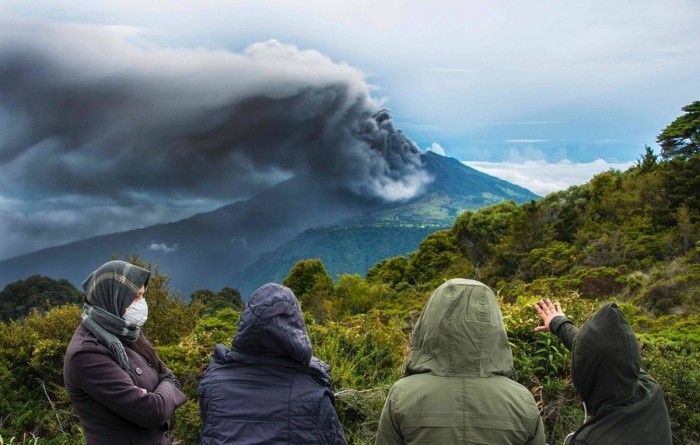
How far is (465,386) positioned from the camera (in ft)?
7.17

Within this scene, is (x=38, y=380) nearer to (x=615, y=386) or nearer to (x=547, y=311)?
(x=547, y=311)

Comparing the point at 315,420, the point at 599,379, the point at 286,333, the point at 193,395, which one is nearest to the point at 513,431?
the point at 599,379

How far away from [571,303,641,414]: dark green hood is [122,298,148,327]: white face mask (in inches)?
76.7

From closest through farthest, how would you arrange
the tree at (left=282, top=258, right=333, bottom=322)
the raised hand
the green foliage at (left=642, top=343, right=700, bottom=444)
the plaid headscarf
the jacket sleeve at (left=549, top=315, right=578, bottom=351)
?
1. the plaid headscarf
2. the jacket sleeve at (left=549, top=315, right=578, bottom=351)
3. the raised hand
4. the green foliage at (left=642, top=343, right=700, bottom=444)
5. the tree at (left=282, top=258, right=333, bottom=322)

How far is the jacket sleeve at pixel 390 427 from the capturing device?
2266 millimetres

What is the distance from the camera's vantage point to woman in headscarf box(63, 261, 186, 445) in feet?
8.56

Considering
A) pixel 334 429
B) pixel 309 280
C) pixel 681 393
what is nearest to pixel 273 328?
pixel 334 429

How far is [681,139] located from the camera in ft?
120

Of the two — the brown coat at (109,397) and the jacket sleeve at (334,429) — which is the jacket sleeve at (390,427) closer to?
the jacket sleeve at (334,429)

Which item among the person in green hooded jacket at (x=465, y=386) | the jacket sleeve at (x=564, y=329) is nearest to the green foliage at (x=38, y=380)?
the person in green hooded jacket at (x=465, y=386)

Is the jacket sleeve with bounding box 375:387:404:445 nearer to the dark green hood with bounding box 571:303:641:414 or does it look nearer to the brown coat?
the dark green hood with bounding box 571:303:641:414

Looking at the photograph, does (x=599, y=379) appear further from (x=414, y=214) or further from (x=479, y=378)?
(x=414, y=214)

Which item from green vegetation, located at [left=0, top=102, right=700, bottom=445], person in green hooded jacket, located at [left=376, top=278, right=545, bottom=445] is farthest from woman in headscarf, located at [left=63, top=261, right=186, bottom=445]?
person in green hooded jacket, located at [left=376, top=278, right=545, bottom=445]

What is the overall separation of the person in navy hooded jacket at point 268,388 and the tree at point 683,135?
3768cm
